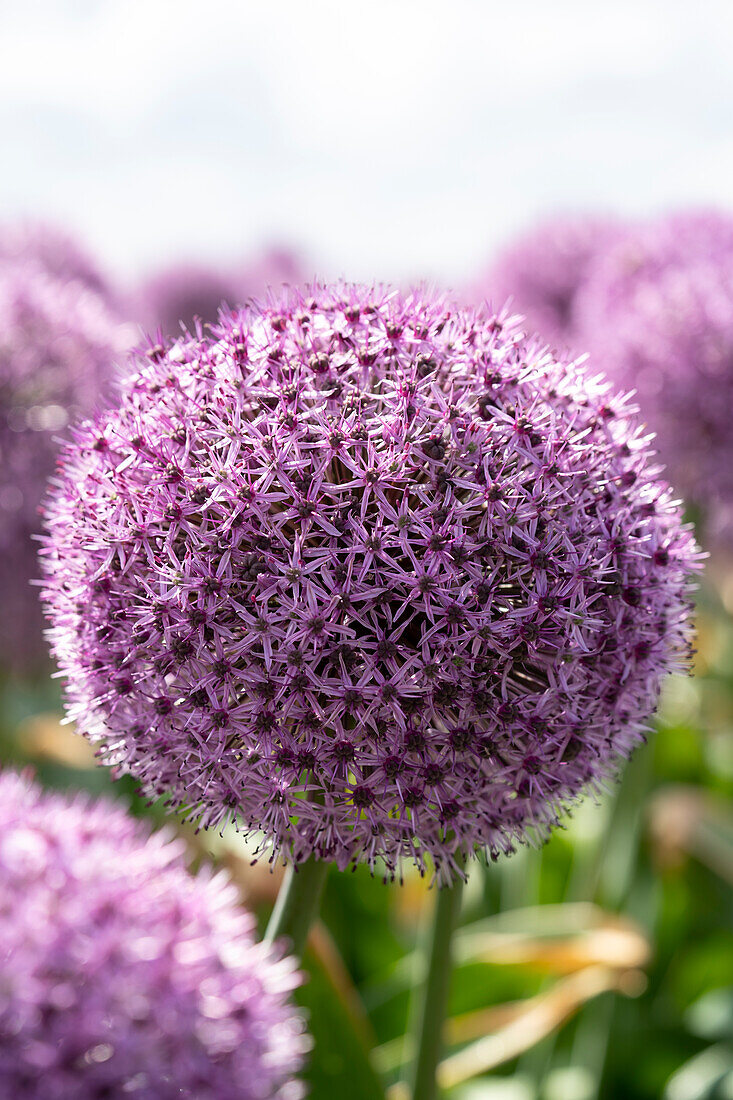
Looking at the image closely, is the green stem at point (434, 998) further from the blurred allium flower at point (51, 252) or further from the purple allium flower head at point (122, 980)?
the blurred allium flower at point (51, 252)

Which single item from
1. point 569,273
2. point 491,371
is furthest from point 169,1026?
point 569,273

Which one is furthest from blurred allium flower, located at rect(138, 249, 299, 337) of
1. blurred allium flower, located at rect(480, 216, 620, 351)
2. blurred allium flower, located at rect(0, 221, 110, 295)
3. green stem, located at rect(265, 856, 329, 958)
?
green stem, located at rect(265, 856, 329, 958)

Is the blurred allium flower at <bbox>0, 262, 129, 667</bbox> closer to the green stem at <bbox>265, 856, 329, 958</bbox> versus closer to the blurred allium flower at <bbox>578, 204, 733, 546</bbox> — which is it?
the green stem at <bbox>265, 856, 329, 958</bbox>

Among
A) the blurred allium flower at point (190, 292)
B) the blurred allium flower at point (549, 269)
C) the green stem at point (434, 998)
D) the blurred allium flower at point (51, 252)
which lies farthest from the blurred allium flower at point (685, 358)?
the blurred allium flower at point (190, 292)

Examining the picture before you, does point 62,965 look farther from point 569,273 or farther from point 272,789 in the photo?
point 569,273

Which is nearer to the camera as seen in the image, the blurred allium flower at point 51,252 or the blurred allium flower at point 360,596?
the blurred allium flower at point 360,596

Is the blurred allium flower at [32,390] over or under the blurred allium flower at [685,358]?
over
